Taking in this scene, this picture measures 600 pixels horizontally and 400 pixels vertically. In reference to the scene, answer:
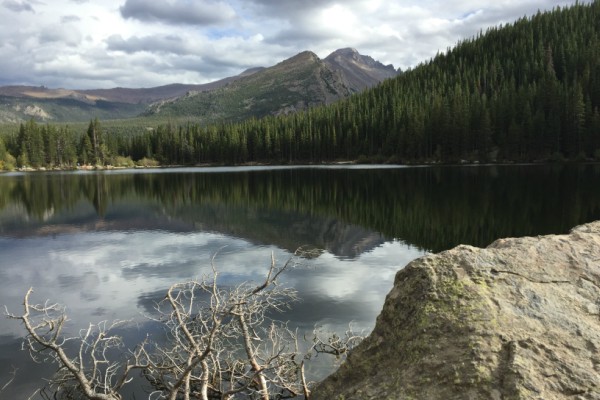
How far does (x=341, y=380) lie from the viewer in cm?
685

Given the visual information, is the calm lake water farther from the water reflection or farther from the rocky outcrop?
the rocky outcrop

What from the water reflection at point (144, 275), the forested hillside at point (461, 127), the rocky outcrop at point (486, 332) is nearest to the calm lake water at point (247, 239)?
the water reflection at point (144, 275)

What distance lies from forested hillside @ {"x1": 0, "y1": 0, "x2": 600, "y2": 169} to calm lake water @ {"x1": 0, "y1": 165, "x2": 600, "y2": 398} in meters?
73.9

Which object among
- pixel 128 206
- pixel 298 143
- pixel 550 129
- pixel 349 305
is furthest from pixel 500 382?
pixel 298 143

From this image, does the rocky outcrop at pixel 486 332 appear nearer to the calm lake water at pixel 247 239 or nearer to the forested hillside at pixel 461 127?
the calm lake water at pixel 247 239

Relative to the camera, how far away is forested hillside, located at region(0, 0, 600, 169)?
12175 cm

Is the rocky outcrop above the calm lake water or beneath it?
above

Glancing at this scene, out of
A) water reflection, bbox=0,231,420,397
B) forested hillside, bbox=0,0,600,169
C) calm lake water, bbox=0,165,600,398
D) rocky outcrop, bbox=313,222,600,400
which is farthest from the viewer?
forested hillside, bbox=0,0,600,169

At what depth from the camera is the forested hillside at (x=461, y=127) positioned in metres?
122

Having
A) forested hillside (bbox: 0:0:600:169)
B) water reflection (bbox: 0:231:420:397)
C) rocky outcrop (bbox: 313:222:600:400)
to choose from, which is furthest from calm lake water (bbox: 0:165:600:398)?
forested hillside (bbox: 0:0:600:169)

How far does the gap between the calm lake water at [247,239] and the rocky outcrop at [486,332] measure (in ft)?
27.4

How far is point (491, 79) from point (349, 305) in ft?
659

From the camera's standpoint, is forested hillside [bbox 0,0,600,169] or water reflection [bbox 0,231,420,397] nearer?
water reflection [bbox 0,231,420,397]

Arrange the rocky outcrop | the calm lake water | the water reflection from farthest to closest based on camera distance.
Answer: the calm lake water < the water reflection < the rocky outcrop
